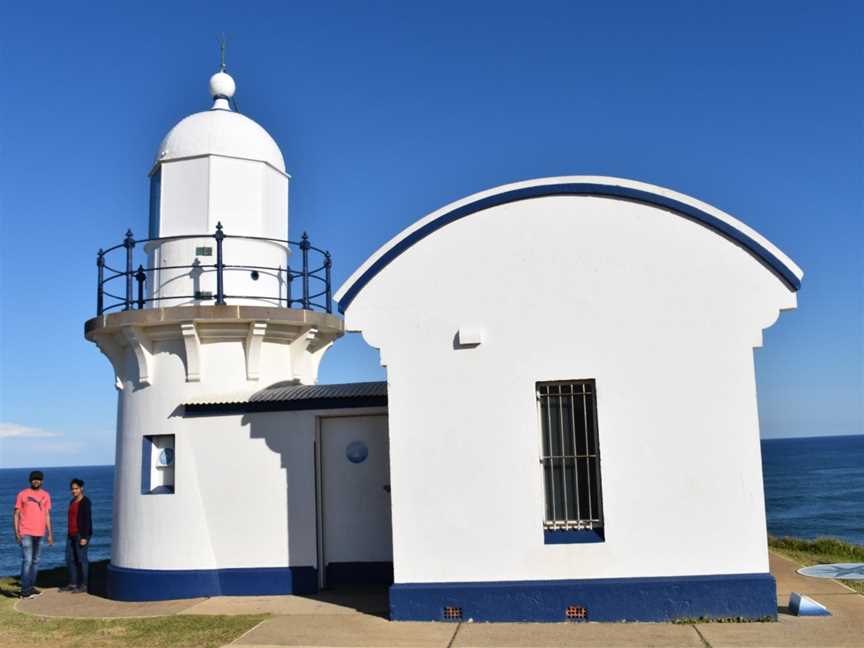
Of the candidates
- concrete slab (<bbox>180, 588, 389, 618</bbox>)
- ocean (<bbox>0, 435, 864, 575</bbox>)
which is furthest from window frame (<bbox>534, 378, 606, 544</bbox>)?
ocean (<bbox>0, 435, 864, 575</bbox>)

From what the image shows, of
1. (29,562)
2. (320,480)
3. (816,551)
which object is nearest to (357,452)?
(320,480)

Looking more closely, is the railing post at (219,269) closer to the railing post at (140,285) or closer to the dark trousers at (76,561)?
the railing post at (140,285)

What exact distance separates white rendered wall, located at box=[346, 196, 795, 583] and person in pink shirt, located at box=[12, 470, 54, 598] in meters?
5.81

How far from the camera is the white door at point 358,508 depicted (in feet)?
36.7

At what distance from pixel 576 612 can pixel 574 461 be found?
63.9 inches

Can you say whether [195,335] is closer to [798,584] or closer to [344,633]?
[344,633]

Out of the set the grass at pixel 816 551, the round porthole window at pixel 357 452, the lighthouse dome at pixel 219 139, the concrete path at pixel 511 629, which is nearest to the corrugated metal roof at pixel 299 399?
the round porthole window at pixel 357 452

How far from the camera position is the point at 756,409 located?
8.90 meters

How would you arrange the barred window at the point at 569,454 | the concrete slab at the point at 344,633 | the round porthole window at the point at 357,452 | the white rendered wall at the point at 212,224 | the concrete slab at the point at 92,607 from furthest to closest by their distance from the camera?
the white rendered wall at the point at 212,224 < the round porthole window at the point at 357,452 < the concrete slab at the point at 92,607 < the barred window at the point at 569,454 < the concrete slab at the point at 344,633

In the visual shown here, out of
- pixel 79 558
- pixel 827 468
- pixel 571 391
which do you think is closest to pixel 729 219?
pixel 571 391

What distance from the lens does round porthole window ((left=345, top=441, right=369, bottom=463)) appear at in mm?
11227

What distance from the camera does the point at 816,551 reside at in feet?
44.0

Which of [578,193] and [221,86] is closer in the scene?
[578,193]

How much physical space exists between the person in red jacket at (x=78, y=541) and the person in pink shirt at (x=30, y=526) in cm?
38
